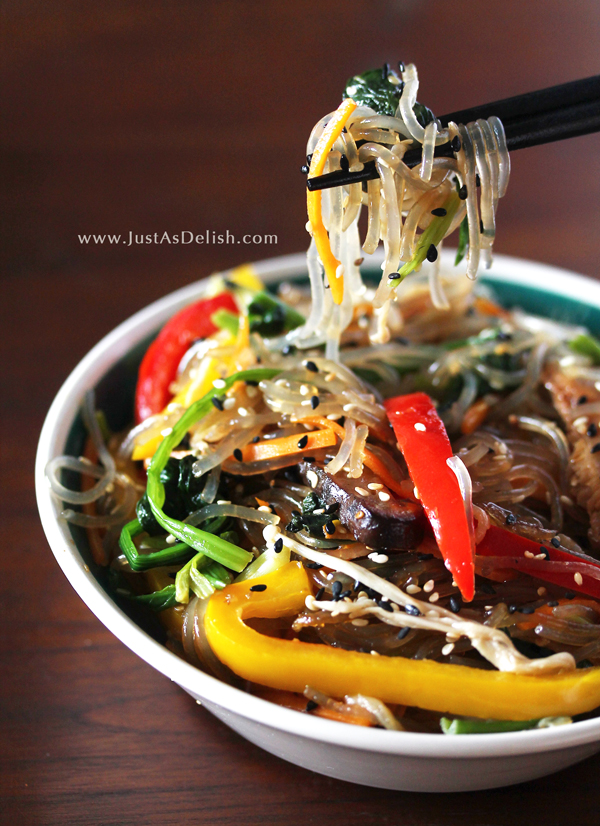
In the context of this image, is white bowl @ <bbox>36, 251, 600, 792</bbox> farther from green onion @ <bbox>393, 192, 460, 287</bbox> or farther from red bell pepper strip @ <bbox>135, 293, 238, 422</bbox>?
green onion @ <bbox>393, 192, 460, 287</bbox>

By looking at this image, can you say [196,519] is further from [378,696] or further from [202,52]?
[202,52]

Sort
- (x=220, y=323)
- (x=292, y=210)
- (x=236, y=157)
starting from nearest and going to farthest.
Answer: (x=220, y=323), (x=292, y=210), (x=236, y=157)

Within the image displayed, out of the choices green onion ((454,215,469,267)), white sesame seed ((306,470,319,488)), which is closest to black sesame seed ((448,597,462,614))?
white sesame seed ((306,470,319,488))

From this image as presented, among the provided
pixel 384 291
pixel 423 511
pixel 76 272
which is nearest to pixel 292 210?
pixel 76 272

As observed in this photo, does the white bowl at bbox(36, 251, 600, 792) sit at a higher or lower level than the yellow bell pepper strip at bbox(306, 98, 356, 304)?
lower

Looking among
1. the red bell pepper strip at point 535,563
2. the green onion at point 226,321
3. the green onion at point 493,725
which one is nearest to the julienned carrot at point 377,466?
the red bell pepper strip at point 535,563
